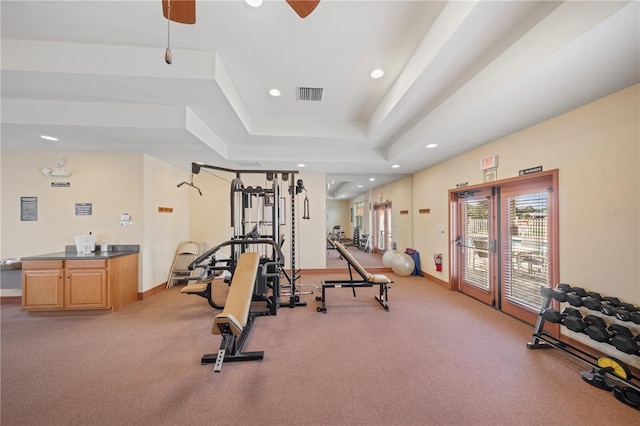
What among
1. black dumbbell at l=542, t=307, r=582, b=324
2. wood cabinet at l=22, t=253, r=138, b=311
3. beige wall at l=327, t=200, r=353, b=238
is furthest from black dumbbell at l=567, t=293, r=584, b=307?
beige wall at l=327, t=200, r=353, b=238

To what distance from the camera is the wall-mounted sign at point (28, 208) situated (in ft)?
13.7

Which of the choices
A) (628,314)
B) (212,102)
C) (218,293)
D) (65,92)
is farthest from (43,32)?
(628,314)

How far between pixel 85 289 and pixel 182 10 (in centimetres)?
428

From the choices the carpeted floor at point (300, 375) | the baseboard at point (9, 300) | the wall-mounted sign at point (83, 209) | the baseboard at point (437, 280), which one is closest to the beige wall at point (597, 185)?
the carpeted floor at point (300, 375)

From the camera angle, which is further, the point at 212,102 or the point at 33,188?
the point at 33,188

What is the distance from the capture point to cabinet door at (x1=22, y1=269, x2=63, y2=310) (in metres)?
3.49

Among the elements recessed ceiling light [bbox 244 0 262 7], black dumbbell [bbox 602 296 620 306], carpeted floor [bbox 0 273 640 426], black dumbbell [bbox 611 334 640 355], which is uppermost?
recessed ceiling light [bbox 244 0 262 7]

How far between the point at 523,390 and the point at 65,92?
18.5ft

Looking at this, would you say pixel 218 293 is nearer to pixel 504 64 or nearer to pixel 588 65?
pixel 504 64

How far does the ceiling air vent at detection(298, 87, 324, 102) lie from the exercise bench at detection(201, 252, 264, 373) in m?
2.48

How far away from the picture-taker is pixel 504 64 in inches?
82.1

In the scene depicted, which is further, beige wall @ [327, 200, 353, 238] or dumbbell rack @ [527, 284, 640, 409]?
beige wall @ [327, 200, 353, 238]

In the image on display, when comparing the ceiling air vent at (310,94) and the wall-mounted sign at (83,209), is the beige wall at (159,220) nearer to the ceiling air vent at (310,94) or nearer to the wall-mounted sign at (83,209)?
the wall-mounted sign at (83,209)

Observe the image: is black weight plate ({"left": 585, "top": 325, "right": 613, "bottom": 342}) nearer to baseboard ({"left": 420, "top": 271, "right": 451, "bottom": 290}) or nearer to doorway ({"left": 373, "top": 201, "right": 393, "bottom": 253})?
baseboard ({"left": 420, "top": 271, "right": 451, "bottom": 290})
